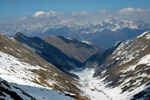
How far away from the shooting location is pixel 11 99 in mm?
52812

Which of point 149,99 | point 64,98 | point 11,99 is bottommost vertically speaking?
point 11,99

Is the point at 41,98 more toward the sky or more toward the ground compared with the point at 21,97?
more toward the sky

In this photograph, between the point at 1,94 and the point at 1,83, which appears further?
the point at 1,83

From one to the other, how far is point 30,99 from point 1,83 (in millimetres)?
10395

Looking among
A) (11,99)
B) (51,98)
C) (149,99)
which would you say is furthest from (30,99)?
(149,99)

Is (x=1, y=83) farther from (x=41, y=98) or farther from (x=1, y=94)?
(x=41, y=98)

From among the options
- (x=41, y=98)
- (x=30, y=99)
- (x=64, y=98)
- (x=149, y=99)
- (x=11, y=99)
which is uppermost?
(x=149, y=99)

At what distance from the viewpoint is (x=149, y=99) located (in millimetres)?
169000

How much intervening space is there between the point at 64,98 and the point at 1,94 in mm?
38046

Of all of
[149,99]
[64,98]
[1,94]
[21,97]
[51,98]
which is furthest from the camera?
[149,99]

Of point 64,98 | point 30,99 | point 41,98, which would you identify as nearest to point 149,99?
point 64,98

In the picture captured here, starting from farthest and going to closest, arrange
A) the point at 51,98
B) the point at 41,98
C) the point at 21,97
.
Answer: the point at 51,98 → the point at 41,98 → the point at 21,97

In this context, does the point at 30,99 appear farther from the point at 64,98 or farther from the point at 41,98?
the point at 64,98

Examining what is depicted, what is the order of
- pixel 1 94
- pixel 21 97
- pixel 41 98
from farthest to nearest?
pixel 41 98 < pixel 21 97 < pixel 1 94
